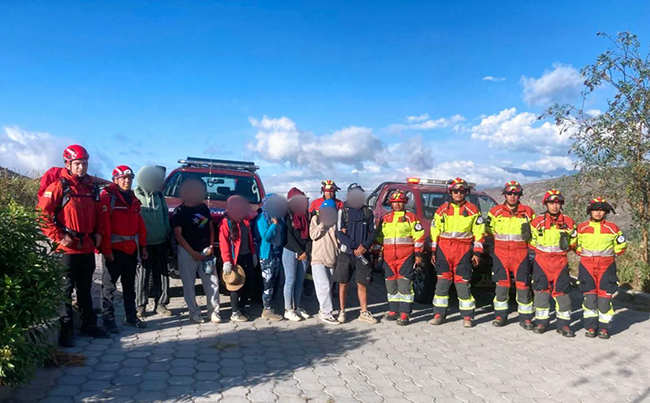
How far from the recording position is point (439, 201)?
845cm

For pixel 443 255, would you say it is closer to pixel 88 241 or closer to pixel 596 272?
pixel 596 272

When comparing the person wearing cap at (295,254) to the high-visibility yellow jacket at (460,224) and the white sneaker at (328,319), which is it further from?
the high-visibility yellow jacket at (460,224)

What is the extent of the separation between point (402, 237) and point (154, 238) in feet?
10.5

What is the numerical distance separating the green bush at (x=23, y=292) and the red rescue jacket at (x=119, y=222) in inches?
62.3

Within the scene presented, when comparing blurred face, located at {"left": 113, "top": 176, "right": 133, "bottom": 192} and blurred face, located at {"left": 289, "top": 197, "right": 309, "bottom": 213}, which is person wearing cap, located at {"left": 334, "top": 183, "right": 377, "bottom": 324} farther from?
blurred face, located at {"left": 113, "top": 176, "right": 133, "bottom": 192}

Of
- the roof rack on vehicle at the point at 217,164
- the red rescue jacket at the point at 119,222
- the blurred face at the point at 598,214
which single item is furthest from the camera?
the roof rack on vehicle at the point at 217,164

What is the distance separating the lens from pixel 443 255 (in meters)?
6.80

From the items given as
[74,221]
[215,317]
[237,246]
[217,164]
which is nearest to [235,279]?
[237,246]

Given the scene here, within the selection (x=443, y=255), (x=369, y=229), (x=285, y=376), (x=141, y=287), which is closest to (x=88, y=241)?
(x=141, y=287)

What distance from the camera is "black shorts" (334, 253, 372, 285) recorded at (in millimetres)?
6586

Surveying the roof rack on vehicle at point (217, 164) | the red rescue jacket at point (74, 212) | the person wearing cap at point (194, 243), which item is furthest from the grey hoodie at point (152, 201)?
the roof rack on vehicle at point (217, 164)

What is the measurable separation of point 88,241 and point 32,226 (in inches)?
56.9

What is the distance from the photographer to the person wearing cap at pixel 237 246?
6211 millimetres

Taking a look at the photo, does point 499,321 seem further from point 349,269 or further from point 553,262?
point 349,269
